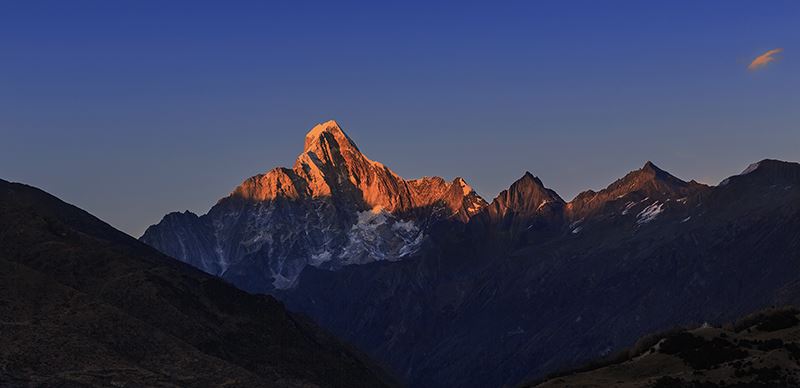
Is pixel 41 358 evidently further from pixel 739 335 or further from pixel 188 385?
pixel 739 335

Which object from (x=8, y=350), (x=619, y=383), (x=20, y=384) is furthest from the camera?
(x=8, y=350)

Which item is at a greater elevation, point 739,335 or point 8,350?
point 8,350

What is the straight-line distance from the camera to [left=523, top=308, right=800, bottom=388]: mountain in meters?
98.4

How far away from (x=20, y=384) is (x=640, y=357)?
101896 millimetres

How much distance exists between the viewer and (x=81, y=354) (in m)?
194

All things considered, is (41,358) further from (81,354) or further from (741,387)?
(741,387)

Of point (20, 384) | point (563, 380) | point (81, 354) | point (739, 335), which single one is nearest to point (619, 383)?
point (563, 380)

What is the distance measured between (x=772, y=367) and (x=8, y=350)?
131758mm

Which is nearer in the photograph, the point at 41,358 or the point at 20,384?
the point at 20,384

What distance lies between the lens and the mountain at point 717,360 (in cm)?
9838

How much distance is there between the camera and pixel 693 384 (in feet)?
321

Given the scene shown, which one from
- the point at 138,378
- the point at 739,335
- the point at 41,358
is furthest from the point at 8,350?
the point at 739,335

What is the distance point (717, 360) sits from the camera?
106 m

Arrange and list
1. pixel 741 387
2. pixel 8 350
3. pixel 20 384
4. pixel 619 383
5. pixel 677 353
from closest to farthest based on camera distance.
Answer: pixel 741 387 < pixel 619 383 < pixel 677 353 < pixel 20 384 < pixel 8 350
